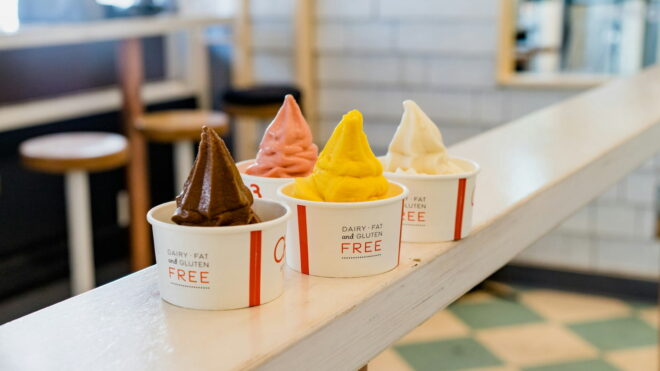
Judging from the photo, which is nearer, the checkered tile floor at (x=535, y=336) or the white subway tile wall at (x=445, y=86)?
the checkered tile floor at (x=535, y=336)

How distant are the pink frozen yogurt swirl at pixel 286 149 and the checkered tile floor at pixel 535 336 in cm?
212

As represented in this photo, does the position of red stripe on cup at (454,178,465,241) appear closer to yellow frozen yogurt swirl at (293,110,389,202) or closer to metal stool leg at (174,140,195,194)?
yellow frozen yogurt swirl at (293,110,389,202)

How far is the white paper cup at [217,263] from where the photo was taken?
77 centimetres

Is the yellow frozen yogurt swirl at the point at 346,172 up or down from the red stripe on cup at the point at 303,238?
up

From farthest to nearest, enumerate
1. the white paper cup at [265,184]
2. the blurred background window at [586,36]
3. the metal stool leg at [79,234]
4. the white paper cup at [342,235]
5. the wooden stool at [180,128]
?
the blurred background window at [586,36]
the wooden stool at [180,128]
the metal stool leg at [79,234]
the white paper cup at [265,184]
the white paper cup at [342,235]

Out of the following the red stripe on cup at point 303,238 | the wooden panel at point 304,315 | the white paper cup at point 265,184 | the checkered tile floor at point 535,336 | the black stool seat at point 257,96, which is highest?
the white paper cup at point 265,184

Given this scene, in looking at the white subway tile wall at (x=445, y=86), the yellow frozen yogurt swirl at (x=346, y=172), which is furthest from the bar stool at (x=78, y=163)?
the yellow frozen yogurt swirl at (x=346, y=172)

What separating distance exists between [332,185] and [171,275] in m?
0.19

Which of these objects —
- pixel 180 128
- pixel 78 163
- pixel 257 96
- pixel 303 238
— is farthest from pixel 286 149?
pixel 257 96

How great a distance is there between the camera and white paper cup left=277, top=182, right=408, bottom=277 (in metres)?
0.86

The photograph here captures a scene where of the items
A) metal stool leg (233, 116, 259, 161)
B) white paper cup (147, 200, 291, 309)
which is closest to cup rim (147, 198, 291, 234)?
white paper cup (147, 200, 291, 309)

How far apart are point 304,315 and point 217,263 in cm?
9

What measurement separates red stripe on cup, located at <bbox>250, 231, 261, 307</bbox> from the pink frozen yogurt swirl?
0.22 meters

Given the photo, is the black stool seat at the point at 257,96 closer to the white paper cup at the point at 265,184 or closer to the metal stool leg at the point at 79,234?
the metal stool leg at the point at 79,234
